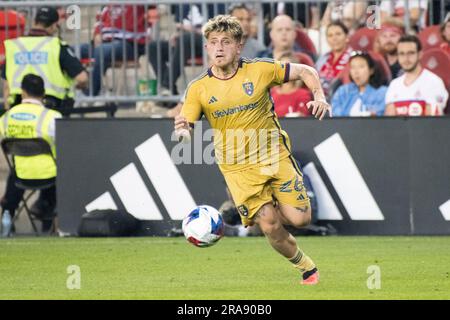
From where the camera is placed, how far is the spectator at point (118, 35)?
1773 cm

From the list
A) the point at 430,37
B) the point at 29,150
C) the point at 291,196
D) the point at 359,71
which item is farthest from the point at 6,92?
the point at 291,196

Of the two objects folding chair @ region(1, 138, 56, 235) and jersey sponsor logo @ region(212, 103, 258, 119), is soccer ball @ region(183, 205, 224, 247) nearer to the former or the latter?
jersey sponsor logo @ region(212, 103, 258, 119)

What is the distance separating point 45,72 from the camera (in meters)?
17.0

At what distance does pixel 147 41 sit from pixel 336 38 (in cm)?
252

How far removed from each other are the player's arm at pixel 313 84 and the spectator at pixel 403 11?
6207 mm

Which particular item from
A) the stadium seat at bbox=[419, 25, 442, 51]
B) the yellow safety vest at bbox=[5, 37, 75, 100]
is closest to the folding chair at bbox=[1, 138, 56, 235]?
the yellow safety vest at bbox=[5, 37, 75, 100]

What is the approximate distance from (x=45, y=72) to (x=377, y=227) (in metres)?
4.75

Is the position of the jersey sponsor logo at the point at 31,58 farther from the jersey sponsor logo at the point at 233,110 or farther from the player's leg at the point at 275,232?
the player's leg at the point at 275,232

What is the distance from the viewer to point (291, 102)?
16.6m

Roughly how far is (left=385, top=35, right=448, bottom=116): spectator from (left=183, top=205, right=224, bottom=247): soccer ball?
17.8 ft

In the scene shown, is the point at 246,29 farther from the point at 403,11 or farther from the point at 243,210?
the point at 243,210

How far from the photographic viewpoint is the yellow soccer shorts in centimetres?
1130
